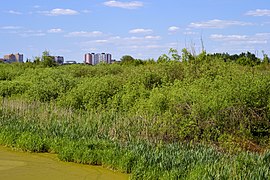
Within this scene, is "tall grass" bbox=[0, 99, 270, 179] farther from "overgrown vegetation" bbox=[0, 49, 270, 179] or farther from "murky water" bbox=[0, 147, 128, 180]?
"murky water" bbox=[0, 147, 128, 180]

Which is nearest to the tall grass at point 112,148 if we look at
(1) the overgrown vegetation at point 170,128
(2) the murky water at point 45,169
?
(1) the overgrown vegetation at point 170,128

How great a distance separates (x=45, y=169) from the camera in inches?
372

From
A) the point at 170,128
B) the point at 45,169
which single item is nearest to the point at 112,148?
the point at 45,169

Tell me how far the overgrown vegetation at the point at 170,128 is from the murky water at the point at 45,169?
249mm

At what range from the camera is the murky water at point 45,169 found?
880 cm

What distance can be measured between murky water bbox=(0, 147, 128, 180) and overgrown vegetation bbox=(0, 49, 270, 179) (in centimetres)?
25

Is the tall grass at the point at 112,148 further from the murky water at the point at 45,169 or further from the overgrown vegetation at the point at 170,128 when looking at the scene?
the murky water at the point at 45,169

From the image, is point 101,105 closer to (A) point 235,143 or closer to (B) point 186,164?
(A) point 235,143

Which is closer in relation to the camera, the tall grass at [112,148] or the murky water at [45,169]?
the tall grass at [112,148]

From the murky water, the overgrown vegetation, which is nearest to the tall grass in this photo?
the overgrown vegetation

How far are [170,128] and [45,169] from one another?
347cm

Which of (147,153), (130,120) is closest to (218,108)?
(130,120)

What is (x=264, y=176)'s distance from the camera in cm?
692

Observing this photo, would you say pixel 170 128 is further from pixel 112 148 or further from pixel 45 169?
pixel 45 169
